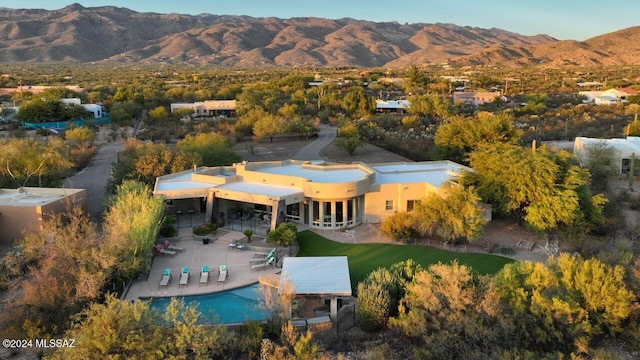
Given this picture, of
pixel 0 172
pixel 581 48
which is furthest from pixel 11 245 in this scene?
pixel 581 48

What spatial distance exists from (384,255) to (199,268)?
745 cm

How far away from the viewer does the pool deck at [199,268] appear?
1886 cm

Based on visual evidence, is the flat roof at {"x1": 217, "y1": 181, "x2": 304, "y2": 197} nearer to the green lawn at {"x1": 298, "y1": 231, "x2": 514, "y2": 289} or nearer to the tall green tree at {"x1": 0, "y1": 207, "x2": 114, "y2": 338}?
the green lawn at {"x1": 298, "y1": 231, "x2": 514, "y2": 289}

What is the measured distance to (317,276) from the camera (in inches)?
717

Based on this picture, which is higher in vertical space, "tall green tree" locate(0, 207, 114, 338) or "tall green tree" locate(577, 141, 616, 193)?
"tall green tree" locate(577, 141, 616, 193)

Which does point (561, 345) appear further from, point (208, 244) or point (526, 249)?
point (208, 244)

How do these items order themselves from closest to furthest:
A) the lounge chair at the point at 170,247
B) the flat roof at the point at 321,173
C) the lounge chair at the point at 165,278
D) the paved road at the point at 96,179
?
the lounge chair at the point at 165,278 → the lounge chair at the point at 170,247 → the flat roof at the point at 321,173 → the paved road at the point at 96,179

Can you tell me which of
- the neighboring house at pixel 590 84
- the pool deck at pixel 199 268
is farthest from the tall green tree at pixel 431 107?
the neighboring house at pixel 590 84

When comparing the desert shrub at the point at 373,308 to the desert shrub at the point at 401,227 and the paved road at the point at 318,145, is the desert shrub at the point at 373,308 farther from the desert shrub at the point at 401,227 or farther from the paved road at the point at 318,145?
the paved road at the point at 318,145

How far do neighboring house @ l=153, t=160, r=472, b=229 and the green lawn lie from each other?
2.27 metres

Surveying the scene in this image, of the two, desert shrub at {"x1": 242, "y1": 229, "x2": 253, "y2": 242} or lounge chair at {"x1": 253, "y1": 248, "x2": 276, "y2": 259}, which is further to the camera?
desert shrub at {"x1": 242, "y1": 229, "x2": 253, "y2": 242}

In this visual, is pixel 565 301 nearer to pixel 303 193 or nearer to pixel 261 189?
pixel 303 193

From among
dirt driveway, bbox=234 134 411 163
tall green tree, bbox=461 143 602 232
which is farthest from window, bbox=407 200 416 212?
dirt driveway, bbox=234 134 411 163

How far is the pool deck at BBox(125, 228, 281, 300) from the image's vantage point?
61.9ft
